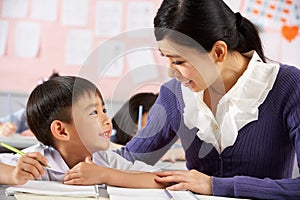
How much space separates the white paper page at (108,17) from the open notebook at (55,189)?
321cm

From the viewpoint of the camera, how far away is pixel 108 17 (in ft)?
14.5

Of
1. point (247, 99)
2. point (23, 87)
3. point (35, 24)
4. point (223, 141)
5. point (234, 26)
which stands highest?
point (234, 26)

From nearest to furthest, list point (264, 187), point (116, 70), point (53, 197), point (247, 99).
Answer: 1. point (53, 197)
2. point (264, 187)
3. point (247, 99)
4. point (116, 70)

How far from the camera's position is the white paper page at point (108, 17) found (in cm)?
442

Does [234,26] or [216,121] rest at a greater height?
[234,26]

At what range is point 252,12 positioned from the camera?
4328 millimetres

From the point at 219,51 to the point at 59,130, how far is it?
1.59ft

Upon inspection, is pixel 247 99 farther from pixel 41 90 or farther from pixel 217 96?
pixel 41 90

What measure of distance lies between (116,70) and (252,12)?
3.71ft

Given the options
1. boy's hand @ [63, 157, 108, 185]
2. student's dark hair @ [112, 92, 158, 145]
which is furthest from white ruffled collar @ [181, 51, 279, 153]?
student's dark hair @ [112, 92, 158, 145]

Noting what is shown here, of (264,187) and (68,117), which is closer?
(264,187)

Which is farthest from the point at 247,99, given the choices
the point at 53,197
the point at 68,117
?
the point at 53,197

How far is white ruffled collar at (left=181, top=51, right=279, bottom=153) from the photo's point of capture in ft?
4.91

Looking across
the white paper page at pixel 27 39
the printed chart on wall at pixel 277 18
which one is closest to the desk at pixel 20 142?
the white paper page at pixel 27 39
